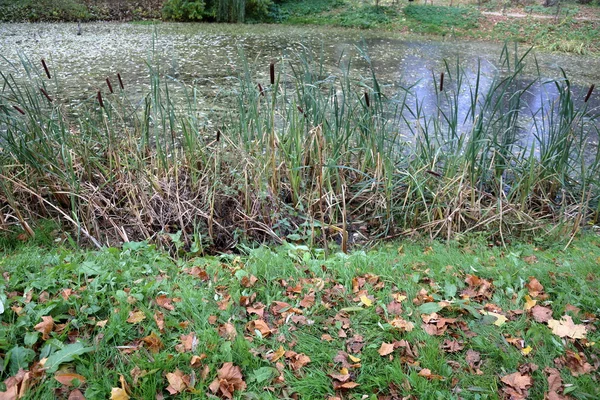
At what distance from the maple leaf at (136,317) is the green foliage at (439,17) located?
37.6 feet

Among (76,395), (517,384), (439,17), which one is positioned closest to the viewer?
(76,395)

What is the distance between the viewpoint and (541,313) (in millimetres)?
2074

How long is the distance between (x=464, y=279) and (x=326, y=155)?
1402 millimetres

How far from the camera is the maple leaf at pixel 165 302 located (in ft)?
6.82

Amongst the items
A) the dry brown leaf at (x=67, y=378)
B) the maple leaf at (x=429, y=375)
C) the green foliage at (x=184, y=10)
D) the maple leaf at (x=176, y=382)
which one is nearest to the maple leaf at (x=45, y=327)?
the dry brown leaf at (x=67, y=378)

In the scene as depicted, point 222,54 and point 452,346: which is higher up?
point 222,54

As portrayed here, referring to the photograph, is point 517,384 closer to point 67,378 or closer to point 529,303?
point 529,303

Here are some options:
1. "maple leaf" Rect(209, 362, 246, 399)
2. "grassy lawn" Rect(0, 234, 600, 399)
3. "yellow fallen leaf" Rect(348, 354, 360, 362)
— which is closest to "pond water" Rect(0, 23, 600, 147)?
"grassy lawn" Rect(0, 234, 600, 399)

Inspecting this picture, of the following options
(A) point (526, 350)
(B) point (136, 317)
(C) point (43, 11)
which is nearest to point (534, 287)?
(A) point (526, 350)

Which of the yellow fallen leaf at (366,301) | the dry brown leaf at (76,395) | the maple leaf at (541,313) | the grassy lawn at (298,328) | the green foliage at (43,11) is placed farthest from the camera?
the green foliage at (43,11)

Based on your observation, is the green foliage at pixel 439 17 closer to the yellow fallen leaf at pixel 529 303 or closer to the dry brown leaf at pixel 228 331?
the yellow fallen leaf at pixel 529 303

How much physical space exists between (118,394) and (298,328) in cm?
72

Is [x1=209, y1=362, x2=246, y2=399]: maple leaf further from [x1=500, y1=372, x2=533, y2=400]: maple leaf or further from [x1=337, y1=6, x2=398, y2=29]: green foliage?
[x1=337, y1=6, x2=398, y2=29]: green foliage

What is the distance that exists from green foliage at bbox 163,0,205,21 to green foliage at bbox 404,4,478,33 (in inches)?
206
